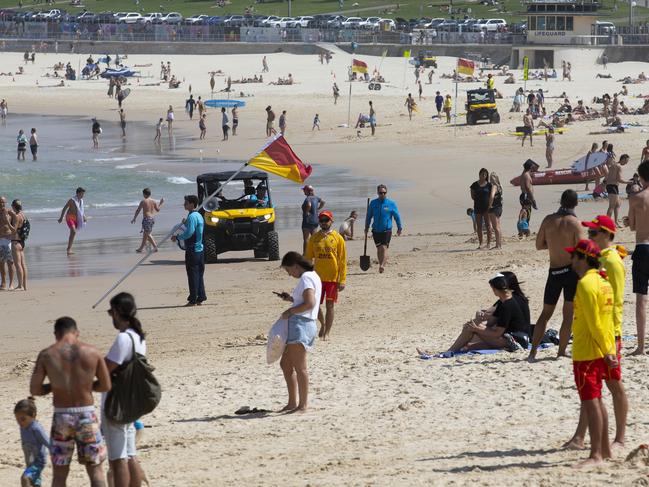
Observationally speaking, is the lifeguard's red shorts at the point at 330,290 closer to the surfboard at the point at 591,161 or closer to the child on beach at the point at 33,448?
the child on beach at the point at 33,448

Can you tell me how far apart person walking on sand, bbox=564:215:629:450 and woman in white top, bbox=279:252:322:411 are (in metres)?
2.18

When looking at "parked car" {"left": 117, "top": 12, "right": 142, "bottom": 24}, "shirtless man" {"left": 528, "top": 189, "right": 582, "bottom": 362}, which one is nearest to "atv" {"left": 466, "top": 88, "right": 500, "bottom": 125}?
"shirtless man" {"left": 528, "top": 189, "right": 582, "bottom": 362}

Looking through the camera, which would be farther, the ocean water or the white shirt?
the ocean water

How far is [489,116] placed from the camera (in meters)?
46.3

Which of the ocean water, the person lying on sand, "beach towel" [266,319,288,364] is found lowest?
the ocean water

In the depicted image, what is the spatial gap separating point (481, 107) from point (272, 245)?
89.2 feet

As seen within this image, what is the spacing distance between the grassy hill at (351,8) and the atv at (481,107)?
154ft

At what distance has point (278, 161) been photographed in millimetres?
15641

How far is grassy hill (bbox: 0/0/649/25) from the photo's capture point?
9706cm

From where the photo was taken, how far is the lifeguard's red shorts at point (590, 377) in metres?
7.79

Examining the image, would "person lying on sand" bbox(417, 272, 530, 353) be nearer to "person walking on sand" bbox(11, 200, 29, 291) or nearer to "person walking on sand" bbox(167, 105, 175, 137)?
"person walking on sand" bbox(11, 200, 29, 291)

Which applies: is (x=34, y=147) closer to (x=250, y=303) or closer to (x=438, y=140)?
(x=438, y=140)

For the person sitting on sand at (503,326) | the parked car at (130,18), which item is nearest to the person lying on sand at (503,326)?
the person sitting on sand at (503,326)

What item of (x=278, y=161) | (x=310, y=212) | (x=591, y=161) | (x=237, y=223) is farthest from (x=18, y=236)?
(x=591, y=161)
